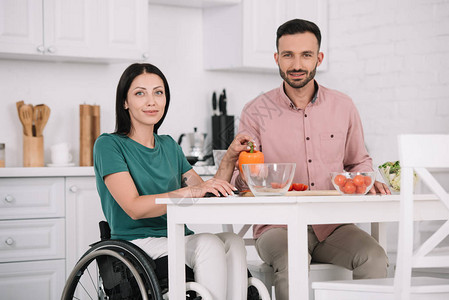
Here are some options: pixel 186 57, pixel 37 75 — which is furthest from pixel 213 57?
pixel 37 75

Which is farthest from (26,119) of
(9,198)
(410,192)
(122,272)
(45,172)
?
(410,192)

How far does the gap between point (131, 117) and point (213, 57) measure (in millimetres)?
2182

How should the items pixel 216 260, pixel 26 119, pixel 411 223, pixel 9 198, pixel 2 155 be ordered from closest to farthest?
pixel 411 223
pixel 216 260
pixel 9 198
pixel 2 155
pixel 26 119

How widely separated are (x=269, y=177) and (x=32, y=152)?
87.8 inches

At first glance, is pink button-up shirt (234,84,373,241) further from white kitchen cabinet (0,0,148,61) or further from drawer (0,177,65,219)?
white kitchen cabinet (0,0,148,61)

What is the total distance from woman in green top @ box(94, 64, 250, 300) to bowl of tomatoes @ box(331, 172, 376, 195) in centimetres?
33

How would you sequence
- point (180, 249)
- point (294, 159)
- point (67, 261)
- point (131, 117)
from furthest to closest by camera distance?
point (67, 261), point (294, 159), point (131, 117), point (180, 249)

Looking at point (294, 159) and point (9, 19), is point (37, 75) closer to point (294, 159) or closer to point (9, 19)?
point (9, 19)

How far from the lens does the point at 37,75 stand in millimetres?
3963

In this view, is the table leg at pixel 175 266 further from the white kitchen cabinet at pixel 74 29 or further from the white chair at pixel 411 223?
the white kitchen cabinet at pixel 74 29

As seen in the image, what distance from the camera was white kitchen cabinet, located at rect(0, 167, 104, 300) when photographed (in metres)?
3.34

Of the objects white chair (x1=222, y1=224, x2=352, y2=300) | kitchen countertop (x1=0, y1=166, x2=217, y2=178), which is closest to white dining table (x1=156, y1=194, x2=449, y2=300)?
white chair (x1=222, y1=224, x2=352, y2=300)

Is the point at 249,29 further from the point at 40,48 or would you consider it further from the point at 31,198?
the point at 31,198

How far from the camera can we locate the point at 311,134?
2742mm
